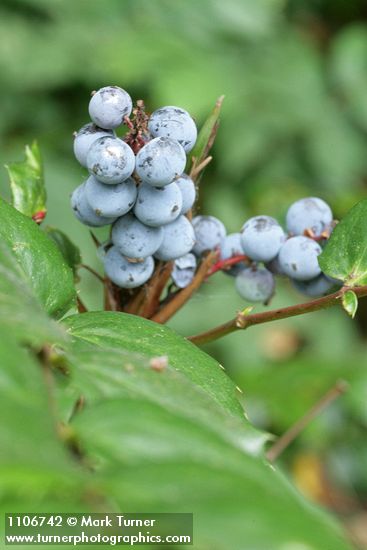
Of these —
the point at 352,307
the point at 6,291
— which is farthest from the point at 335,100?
the point at 6,291

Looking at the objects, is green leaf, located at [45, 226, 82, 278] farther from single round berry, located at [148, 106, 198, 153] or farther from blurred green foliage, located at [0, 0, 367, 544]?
blurred green foliage, located at [0, 0, 367, 544]

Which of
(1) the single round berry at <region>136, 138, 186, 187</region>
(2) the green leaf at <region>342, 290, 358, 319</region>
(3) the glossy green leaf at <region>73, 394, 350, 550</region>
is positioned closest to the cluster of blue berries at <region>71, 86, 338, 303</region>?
(1) the single round berry at <region>136, 138, 186, 187</region>

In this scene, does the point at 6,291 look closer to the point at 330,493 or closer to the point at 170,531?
the point at 170,531

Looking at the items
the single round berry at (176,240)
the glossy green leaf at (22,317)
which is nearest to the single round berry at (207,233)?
the single round berry at (176,240)

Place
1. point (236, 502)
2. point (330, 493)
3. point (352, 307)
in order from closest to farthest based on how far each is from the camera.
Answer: point (236, 502) < point (352, 307) < point (330, 493)

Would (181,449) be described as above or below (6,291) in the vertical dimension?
below

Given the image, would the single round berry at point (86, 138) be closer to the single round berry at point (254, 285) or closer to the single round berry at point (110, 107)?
the single round berry at point (110, 107)
